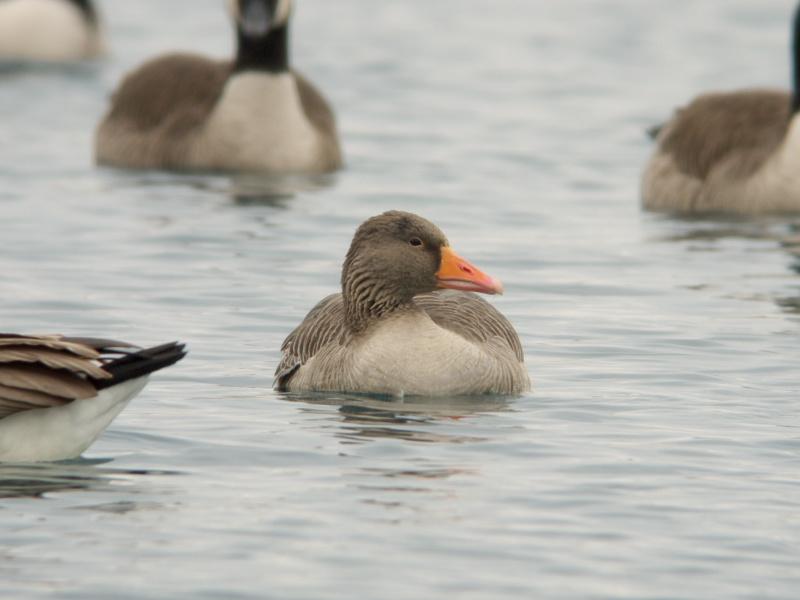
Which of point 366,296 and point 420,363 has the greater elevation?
point 366,296

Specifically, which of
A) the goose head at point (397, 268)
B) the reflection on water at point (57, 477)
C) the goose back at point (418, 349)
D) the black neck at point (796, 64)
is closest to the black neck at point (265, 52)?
the black neck at point (796, 64)

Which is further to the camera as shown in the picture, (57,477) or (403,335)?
(403,335)

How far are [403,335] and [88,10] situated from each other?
67.1 feet

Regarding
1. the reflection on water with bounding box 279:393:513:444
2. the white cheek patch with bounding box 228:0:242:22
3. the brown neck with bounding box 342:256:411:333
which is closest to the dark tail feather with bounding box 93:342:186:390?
the reflection on water with bounding box 279:393:513:444

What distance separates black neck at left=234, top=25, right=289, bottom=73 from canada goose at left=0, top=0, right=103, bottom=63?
10.3 metres

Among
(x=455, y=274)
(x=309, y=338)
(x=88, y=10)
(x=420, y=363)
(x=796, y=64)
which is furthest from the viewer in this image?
(x=88, y=10)

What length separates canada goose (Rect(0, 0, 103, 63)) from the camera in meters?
30.5

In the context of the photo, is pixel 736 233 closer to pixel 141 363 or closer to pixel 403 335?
pixel 403 335

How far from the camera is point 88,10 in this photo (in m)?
30.7

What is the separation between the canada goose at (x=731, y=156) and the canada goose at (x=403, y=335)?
7146 mm

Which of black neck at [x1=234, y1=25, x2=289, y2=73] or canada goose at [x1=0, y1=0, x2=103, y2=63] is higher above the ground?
canada goose at [x1=0, y1=0, x2=103, y2=63]

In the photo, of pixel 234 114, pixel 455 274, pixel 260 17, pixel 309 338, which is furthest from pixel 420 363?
pixel 260 17

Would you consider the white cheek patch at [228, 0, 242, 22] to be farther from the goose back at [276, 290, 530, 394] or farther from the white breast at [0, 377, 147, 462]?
the white breast at [0, 377, 147, 462]

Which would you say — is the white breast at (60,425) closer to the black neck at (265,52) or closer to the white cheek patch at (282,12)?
the black neck at (265,52)
